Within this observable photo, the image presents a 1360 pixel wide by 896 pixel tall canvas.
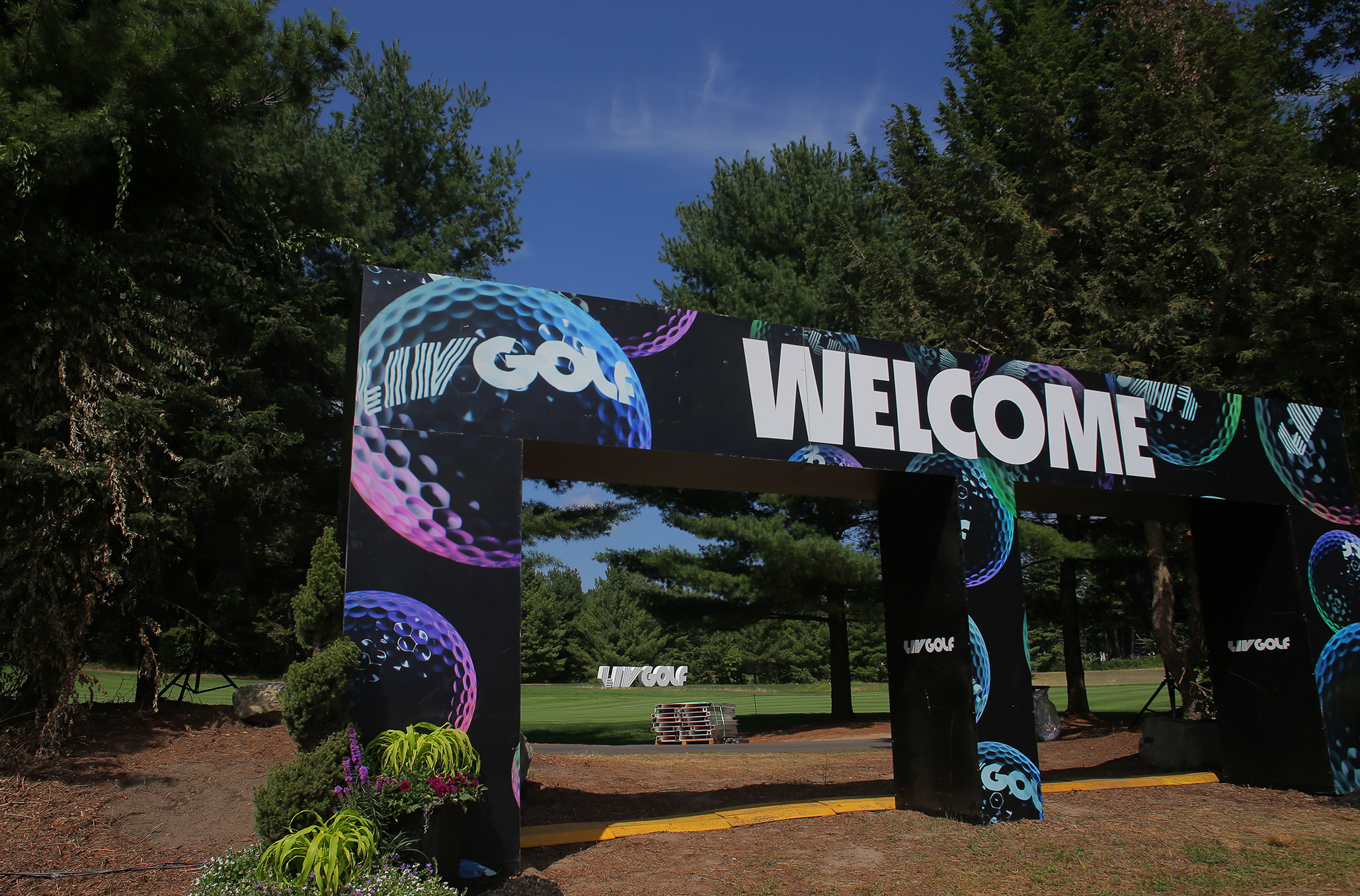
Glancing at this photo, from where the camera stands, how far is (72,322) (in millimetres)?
9227

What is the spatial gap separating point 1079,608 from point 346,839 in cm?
2021

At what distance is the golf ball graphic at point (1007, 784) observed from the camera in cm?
688

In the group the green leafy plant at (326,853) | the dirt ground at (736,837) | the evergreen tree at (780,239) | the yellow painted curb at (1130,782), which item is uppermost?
the evergreen tree at (780,239)

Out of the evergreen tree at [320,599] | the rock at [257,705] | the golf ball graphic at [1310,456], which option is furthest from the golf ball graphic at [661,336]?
the rock at [257,705]

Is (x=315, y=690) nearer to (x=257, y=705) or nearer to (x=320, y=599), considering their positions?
(x=320, y=599)

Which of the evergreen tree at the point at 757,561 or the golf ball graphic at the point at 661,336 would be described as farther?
the evergreen tree at the point at 757,561

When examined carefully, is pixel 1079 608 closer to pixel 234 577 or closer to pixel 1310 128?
pixel 1310 128

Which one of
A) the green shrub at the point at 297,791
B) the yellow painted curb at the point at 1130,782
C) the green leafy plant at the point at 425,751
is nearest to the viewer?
the green shrub at the point at 297,791

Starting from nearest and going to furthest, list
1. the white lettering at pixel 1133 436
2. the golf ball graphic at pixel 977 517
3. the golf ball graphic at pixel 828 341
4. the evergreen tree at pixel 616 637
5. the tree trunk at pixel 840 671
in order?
the golf ball graphic at pixel 828 341 < the golf ball graphic at pixel 977 517 < the white lettering at pixel 1133 436 < the tree trunk at pixel 840 671 < the evergreen tree at pixel 616 637

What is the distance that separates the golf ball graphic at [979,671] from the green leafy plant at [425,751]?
4062 millimetres

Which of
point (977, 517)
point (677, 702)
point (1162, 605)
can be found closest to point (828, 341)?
point (977, 517)

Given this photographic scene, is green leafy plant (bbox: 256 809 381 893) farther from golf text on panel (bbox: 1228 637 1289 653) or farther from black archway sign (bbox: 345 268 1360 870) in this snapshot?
golf text on panel (bbox: 1228 637 1289 653)

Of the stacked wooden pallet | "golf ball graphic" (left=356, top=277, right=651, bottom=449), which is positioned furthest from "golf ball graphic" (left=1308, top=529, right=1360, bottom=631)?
the stacked wooden pallet

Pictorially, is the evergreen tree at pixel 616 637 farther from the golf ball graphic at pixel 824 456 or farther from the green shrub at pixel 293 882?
the green shrub at pixel 293 882
